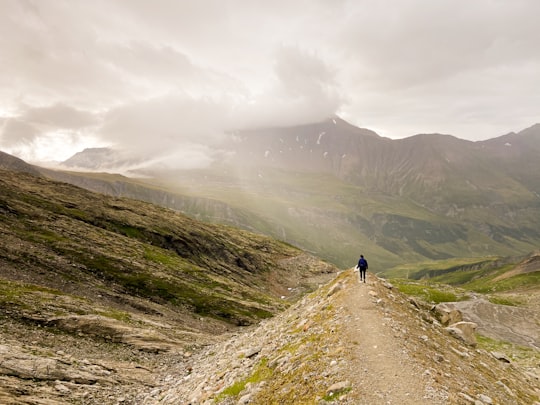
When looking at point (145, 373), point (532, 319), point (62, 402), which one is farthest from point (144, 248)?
point (532, 319)

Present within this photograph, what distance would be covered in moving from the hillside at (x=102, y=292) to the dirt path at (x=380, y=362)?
22.8 meters

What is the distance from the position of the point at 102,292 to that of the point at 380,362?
62.9 m

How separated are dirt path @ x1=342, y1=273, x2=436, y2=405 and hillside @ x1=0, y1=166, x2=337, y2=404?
74.8 ft

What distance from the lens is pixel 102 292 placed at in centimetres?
6794

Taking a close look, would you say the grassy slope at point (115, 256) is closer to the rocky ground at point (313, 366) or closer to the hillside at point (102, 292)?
the hillside at point (102, 292)

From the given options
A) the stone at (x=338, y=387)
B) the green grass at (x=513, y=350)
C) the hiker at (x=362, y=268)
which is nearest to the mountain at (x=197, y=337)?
the stone at (x=338, y=387)

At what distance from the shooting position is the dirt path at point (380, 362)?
56.5 feet

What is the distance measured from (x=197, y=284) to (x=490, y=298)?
99.7 meters

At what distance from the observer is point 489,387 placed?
2203cm

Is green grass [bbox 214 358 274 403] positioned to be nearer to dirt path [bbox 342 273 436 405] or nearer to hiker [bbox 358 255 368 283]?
dirt path [bbox 342 273 436 405]

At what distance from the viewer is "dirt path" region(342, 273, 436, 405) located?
17219mm

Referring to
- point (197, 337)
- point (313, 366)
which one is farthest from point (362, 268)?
point (197, 337)

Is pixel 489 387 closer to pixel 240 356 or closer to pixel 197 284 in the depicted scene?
pixel 240 356

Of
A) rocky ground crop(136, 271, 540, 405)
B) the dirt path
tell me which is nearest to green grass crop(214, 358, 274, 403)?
rocky ground crop(136, 271, 540, 405)
